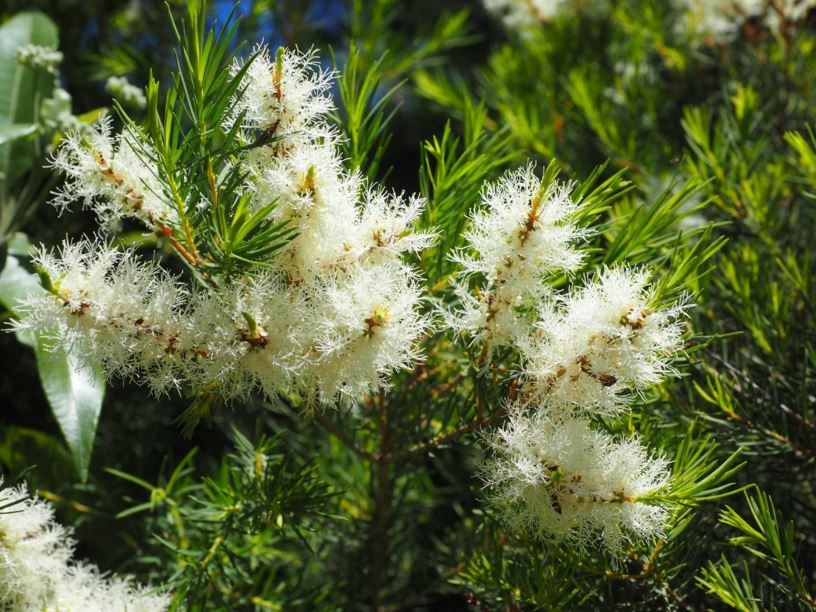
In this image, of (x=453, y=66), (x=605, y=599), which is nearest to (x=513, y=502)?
(x=605, y=599)

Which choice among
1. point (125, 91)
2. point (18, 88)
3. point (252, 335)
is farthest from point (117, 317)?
point (18, 88)

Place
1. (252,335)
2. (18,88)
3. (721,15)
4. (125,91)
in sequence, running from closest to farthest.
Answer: (252,335) → (125,91) → (18,88) → (721,15)

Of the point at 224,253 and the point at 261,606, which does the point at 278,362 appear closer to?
the point at 224,253

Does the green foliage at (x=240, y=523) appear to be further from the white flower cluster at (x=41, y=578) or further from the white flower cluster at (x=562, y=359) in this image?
the white flower cluster at (x=562, y=359)

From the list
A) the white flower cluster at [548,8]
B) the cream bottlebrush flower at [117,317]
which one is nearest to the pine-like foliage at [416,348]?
the cream bottlebrush flower at [117,317]

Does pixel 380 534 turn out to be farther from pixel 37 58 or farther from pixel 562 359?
pixel 37 58

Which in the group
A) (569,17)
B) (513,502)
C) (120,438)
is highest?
(569,17)
